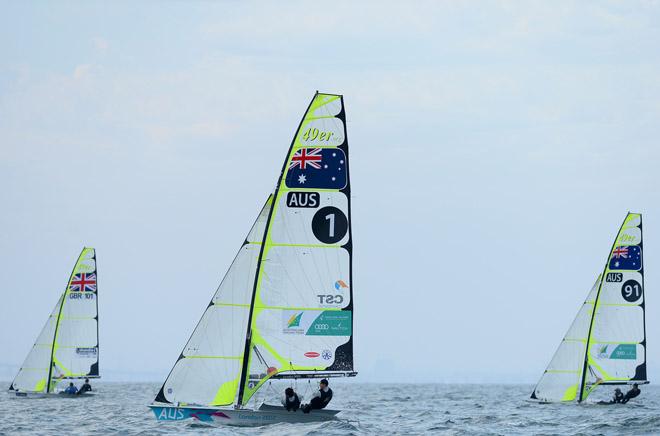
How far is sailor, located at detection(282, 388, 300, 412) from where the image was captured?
32188mm

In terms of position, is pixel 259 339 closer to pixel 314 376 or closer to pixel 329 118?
pixel 314 376

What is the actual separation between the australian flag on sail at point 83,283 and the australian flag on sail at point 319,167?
36.3 m

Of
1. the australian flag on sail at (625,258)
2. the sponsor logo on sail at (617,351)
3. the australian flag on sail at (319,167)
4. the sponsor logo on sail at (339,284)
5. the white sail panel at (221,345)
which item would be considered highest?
the australian flag on sail at (319,167)

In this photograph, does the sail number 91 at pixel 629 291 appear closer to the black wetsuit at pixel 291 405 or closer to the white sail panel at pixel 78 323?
the black wetsuit at pixel 291 405

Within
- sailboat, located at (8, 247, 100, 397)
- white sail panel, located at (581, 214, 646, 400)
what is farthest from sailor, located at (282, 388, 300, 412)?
sailboat, located at (8, 247, 100, 397)

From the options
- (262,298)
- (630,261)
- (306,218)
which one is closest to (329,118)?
(306,218)

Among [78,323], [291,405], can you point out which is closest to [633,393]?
[291,405]

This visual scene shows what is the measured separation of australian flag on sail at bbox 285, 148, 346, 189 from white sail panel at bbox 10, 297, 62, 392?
37255 mm

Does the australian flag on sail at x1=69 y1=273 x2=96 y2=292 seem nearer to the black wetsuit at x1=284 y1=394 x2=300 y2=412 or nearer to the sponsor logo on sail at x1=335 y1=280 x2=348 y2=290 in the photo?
the sponsor logo on sail at x1=335 y1=280 x2=348 y2=290

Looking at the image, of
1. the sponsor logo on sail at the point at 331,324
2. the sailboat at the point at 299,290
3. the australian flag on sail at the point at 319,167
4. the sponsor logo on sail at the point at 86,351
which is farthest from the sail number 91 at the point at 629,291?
the sponsor logo on sail at the point at 86,351

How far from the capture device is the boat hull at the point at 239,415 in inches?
1245

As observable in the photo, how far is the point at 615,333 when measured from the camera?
182 feet

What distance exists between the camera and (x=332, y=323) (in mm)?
33188

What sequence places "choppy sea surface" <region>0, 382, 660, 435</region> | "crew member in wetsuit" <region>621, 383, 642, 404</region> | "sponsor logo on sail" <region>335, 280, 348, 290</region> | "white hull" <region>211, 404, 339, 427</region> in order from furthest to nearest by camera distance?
1. "crew member in wetsuit" <region>621, 383, 642, 404</region>
2. "sponsor logo on sail" <region>335, 280, 348, 290</region>
3. "choppy sea surface" <region>0, 382, 660, 435</region>
4. "white hull" <region>211, 404, 339, 427</region>
